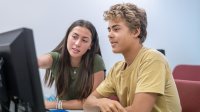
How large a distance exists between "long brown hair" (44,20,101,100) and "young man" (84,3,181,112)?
1.12ft

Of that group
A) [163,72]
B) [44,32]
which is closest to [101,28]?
[44,32]

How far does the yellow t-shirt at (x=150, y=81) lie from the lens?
122 centimetres

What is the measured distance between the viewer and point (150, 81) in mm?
1226

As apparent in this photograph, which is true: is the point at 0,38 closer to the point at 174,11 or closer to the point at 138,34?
the point at 138,34

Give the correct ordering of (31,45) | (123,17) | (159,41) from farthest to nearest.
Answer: (159,41), (123,17), (31,45)

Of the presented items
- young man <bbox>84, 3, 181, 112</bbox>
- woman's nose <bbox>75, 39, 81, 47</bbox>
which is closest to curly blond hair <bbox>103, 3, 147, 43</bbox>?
young man <bbox>84, 3, 181, 112</bbox>

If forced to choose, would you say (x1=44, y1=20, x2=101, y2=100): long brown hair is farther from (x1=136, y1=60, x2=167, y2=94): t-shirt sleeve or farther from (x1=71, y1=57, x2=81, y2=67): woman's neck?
(x1=136, y1=60, x2=167, y2=94): t-shirt sleeve

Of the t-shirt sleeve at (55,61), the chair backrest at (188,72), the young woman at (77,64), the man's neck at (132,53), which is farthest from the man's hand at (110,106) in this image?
the chair backrest at (188,72)

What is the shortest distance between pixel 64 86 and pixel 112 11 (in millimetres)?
748

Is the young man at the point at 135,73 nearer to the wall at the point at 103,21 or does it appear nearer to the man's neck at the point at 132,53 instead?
the man's neck at the point at 132,53

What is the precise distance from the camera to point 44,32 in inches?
107

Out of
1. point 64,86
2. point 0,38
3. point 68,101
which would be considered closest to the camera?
point 0,38

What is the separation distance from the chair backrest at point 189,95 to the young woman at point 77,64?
65 cm

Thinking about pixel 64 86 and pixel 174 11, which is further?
pixel 174 11
